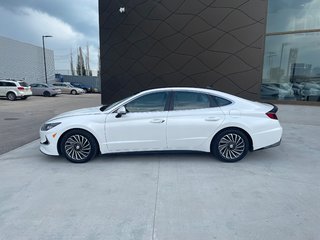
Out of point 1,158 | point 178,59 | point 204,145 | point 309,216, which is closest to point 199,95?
point 204,145

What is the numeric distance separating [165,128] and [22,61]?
1314 inches

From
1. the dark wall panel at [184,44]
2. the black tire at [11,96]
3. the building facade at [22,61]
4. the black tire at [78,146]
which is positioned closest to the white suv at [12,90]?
the black tire at [11,96]

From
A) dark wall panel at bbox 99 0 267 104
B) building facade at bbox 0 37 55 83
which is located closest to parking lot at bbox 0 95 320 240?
dark wall panel at bbox 99 0 267 104

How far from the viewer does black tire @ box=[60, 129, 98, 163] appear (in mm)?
4223

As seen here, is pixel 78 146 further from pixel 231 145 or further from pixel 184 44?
pixel 184 44

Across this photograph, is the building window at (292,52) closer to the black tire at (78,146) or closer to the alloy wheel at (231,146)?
the alloy wheel at (231,146)

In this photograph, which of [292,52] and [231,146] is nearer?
[231,146]

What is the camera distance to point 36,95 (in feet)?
80.7

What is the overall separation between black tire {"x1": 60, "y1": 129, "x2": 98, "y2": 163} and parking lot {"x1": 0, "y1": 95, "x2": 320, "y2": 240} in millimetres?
180

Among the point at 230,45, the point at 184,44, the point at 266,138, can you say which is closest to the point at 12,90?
the point at 184,44

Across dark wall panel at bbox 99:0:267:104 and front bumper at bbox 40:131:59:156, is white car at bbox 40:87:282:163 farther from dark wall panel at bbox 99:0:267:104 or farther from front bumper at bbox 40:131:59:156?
dark wall panel at bbox 99:0:267:104

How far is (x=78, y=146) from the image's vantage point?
425 centimetres

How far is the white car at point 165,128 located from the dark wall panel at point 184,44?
542 cm

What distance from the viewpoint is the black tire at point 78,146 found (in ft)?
13.9
